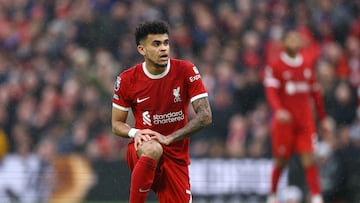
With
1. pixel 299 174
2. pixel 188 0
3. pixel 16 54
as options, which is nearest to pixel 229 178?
pixel 299 174

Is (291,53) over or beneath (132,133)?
over

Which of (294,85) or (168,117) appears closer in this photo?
(168,117)

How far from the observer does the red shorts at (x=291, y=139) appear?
12445mm

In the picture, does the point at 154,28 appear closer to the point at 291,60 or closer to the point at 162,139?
the point at 162,139

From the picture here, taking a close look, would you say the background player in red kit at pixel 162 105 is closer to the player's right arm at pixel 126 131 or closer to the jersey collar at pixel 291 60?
the player's right arm at pixel 126 131

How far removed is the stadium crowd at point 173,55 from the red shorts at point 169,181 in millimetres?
6098

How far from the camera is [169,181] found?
8.45 m

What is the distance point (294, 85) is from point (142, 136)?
15.8ft

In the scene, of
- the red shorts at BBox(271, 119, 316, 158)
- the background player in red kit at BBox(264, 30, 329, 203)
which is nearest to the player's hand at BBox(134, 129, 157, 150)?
the background player in red kit at BBox(264, 30, 329, 203)

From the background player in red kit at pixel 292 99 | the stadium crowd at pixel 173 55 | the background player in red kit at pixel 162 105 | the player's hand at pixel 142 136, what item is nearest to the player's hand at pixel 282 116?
the background player in red kit at pixel 292 99

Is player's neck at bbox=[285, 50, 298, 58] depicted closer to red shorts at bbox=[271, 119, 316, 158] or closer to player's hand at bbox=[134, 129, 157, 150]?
red shorts at bbox=[271, 119, 316, 158]

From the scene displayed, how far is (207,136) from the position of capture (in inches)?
608

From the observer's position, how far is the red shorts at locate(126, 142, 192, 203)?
8.44 meters

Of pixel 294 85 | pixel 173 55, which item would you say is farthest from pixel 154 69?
pixel 173 55
